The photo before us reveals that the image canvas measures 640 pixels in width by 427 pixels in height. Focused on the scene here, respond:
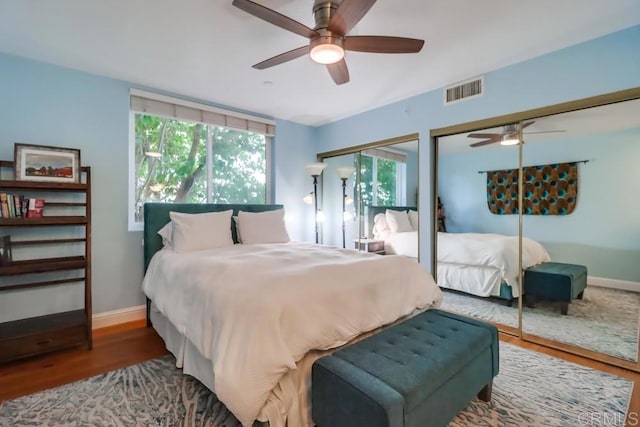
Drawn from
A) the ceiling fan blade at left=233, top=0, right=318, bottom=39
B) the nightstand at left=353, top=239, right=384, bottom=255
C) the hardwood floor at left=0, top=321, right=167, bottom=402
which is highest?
the ceiling fan blade at left=233, top=0, right=318, bottom=39

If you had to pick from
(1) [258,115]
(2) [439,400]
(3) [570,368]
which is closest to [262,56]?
(1) [258,115]

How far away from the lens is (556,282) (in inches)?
100

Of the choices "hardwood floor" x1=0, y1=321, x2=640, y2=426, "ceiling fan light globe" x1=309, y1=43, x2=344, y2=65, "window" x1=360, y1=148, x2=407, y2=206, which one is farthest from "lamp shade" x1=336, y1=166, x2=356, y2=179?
"hardwood floor" x1=0, y1=321, x2=640, y2=426

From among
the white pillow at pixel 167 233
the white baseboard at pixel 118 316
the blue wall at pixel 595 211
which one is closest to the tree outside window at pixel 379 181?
the blue wall at pixel 595 211

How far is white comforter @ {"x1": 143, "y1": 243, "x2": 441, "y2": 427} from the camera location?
1.35m

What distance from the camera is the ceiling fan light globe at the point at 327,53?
1829 millimetres

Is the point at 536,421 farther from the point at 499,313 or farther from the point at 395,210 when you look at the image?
the point at 395,210

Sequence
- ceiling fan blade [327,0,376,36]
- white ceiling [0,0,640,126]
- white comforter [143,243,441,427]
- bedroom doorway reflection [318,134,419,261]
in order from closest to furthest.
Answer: white comforter [143,243,441,427]
ceiling fan blade [327,0,376,36]
white ceiling [0,0,640,126]
bedroom doorway reflection [318,134,419,261]

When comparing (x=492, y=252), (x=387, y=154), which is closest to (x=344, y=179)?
(x=387, y=154)

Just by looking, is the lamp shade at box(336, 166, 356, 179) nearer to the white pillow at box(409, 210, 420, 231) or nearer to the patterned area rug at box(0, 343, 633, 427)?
the white pillow at box(409, 210, 420, 231)

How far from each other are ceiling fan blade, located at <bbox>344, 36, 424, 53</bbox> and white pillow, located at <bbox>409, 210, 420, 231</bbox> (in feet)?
6.13

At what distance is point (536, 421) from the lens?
1.62m

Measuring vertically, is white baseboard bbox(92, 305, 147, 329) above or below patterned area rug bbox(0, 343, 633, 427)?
above

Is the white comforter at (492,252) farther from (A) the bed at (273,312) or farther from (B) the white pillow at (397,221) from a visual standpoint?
(A) the bed at (273,312)
